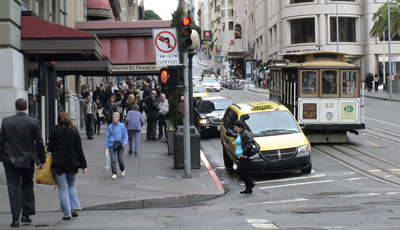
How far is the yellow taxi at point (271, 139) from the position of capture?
13500 millimetres

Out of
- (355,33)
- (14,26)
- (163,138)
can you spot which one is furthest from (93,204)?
(355,33)

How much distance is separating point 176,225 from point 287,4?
64.0 m

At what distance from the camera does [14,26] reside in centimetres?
1291

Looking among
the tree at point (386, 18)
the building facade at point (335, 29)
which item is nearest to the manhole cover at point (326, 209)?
the tree at point (386, 18)

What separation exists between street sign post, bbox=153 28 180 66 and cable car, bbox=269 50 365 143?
23.0 feet

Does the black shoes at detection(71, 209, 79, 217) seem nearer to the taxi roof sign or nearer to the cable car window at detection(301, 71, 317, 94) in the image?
the taxi roof sign

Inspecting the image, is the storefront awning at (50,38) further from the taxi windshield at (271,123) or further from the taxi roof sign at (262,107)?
the taxi roof sign at (262,107)

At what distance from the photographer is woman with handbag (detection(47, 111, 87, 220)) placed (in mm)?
8859

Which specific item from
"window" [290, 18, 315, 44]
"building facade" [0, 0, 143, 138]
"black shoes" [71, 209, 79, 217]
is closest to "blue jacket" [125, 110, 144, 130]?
"building facade" [0, 0, 143, 138]

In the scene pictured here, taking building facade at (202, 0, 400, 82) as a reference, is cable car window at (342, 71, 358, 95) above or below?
below

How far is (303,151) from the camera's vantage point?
13711 mm

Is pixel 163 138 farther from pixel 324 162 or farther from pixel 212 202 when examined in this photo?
pixel 212 202

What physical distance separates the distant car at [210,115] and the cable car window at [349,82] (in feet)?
17.4

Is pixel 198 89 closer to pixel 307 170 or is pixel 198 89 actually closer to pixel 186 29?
pixel 307 170
